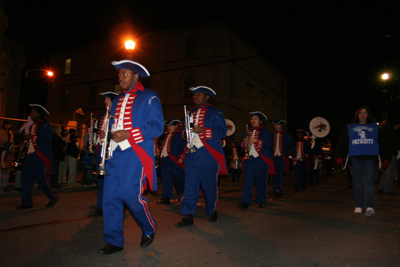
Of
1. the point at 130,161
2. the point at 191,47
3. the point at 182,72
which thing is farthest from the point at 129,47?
the point at 191,47

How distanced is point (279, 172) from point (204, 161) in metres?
4.59

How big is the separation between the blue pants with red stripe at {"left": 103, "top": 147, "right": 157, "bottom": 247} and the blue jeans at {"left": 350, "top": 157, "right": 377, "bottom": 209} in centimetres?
467

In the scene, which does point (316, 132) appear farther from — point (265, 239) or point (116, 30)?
point (116, 30)

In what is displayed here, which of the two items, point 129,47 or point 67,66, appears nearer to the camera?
point 129,47

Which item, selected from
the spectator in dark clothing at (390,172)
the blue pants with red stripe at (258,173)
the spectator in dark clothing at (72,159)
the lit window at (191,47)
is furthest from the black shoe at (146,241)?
the lit window at (191,47)

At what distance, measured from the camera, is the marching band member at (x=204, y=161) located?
554cm

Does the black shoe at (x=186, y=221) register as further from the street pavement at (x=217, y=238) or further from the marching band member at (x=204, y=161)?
the street pavement at (x=217, y=238)

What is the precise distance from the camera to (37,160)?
6723 millimetres

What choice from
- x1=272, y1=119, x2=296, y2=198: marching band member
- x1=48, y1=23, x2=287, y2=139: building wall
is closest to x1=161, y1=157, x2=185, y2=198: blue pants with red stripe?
x1=272, y1=119, x2=296, y2=198: marching band member

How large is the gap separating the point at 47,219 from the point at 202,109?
10.5ft

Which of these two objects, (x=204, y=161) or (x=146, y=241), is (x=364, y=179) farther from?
(x=146, y=241)

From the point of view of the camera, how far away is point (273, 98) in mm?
43594

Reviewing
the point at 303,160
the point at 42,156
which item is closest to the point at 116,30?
the point at 303,160

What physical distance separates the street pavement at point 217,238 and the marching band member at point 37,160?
0.32m
